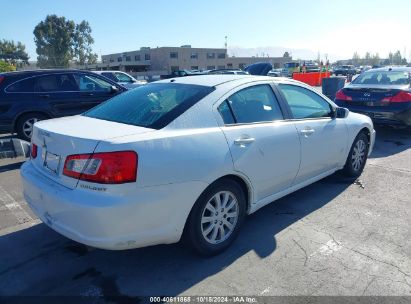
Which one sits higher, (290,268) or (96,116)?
(96,116)

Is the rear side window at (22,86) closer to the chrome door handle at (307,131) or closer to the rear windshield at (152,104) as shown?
the rear windshield at (152,104)

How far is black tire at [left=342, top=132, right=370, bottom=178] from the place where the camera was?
499 cm

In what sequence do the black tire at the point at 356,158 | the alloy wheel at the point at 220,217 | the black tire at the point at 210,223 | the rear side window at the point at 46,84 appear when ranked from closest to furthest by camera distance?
the black tire at the point at 210,223 → the alloy wheel at the point at 220,217 → the black tire at the point at 356,158 → the rear side window at the point at 46,84

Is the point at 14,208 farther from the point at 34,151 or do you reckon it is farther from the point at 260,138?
the point at 260,138

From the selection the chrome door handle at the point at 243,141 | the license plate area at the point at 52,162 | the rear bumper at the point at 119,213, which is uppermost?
the chrome door handle at the point at 243,141

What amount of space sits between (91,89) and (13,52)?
10894 cm

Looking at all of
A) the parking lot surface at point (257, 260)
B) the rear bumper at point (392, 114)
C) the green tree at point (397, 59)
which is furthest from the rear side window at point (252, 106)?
the green tree at point (397, 59)

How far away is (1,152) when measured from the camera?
6621 millimetres

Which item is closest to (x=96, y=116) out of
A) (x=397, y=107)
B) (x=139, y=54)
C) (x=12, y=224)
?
(x=12, y=224)

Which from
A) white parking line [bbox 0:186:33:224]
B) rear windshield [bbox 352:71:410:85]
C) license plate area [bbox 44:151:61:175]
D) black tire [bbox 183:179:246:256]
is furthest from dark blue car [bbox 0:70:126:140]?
rear windshield [bbox 352:71:410:85]

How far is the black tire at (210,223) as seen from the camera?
293 centimetres

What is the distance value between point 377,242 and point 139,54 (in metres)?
84.7

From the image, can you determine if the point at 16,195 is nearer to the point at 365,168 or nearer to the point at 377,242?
the point at 377,242

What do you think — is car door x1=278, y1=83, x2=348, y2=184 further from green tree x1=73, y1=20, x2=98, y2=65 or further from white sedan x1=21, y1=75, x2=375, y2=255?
green tree x1=73, y1=20, x2=98, y2=65
